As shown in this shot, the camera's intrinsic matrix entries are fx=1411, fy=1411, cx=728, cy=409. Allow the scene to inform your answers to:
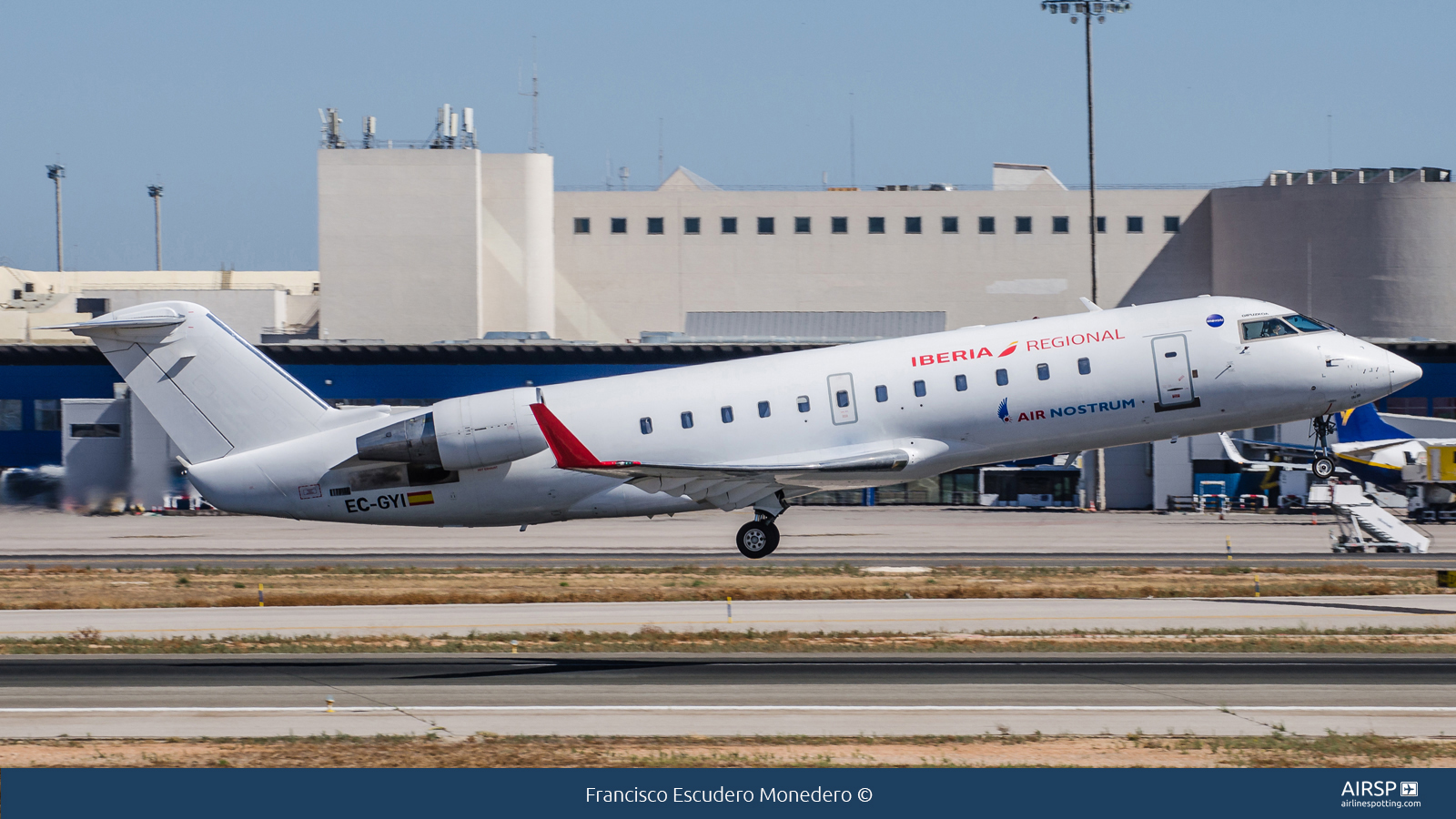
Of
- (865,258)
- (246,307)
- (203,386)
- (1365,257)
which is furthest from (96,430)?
(1365,257)

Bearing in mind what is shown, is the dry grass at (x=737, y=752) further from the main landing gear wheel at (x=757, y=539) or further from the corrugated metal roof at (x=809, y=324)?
the corrugated metal roof at (x=809, y=324)

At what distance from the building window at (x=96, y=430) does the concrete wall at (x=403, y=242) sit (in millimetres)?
18339

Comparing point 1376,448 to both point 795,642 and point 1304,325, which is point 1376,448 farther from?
point 795,642

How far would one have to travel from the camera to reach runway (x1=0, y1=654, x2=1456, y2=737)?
18.6m

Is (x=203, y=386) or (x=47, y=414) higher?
(x=203, y=386)

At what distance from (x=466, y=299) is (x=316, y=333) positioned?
11858mm

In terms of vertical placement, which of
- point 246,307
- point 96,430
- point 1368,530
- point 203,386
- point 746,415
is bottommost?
point 1368,530

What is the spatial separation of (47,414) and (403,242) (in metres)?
20.0

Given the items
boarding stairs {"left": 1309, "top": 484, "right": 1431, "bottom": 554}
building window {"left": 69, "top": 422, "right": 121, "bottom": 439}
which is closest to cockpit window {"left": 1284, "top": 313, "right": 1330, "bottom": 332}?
boarding stairs {"left": 1309, "top": 484, "right": 1431, "bottom": 554}

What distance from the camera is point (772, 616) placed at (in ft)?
94.3

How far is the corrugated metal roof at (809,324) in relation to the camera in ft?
258

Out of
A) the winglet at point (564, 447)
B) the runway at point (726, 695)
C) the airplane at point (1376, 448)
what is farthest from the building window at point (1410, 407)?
the winglet at point (564, 447)

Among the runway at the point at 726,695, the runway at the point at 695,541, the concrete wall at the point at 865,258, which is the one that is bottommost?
the runway at the point at 695,541

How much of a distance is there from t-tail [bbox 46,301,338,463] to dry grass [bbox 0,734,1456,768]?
1218cm
